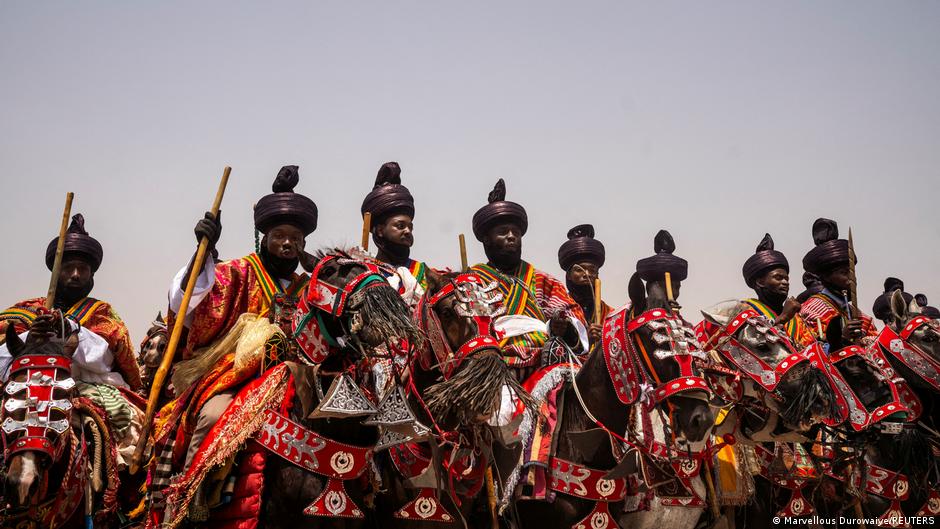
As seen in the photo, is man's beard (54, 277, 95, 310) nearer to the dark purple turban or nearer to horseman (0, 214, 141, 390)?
horseman (0, 214, 141, 390)

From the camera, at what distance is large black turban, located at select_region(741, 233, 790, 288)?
11688 mm

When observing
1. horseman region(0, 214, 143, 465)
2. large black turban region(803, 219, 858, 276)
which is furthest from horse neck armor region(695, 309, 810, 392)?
horseman region(0, 214, 143, 465)

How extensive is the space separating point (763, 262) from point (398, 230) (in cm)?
539

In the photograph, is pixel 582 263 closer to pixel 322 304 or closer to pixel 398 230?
pixel 398 230

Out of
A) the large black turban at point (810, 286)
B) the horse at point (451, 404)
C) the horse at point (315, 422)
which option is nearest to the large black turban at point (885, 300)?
the large black turban at point (810, 286)

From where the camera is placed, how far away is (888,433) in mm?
9922

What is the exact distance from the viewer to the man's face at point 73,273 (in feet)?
30.6

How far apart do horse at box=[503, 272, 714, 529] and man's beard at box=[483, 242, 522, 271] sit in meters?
2.80

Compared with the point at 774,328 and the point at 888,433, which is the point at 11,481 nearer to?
the point at 774,328

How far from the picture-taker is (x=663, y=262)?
12281mm

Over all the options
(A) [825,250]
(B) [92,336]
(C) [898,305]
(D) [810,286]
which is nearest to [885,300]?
(D) [810,286]

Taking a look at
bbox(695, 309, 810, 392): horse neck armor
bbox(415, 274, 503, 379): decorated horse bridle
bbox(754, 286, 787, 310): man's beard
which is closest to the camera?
bbox(415, 274, 503, 379): decorated horse bridle

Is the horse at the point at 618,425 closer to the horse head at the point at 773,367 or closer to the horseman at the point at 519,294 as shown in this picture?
the horseman at the point at 519,294

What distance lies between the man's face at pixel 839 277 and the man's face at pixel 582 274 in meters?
3.41
